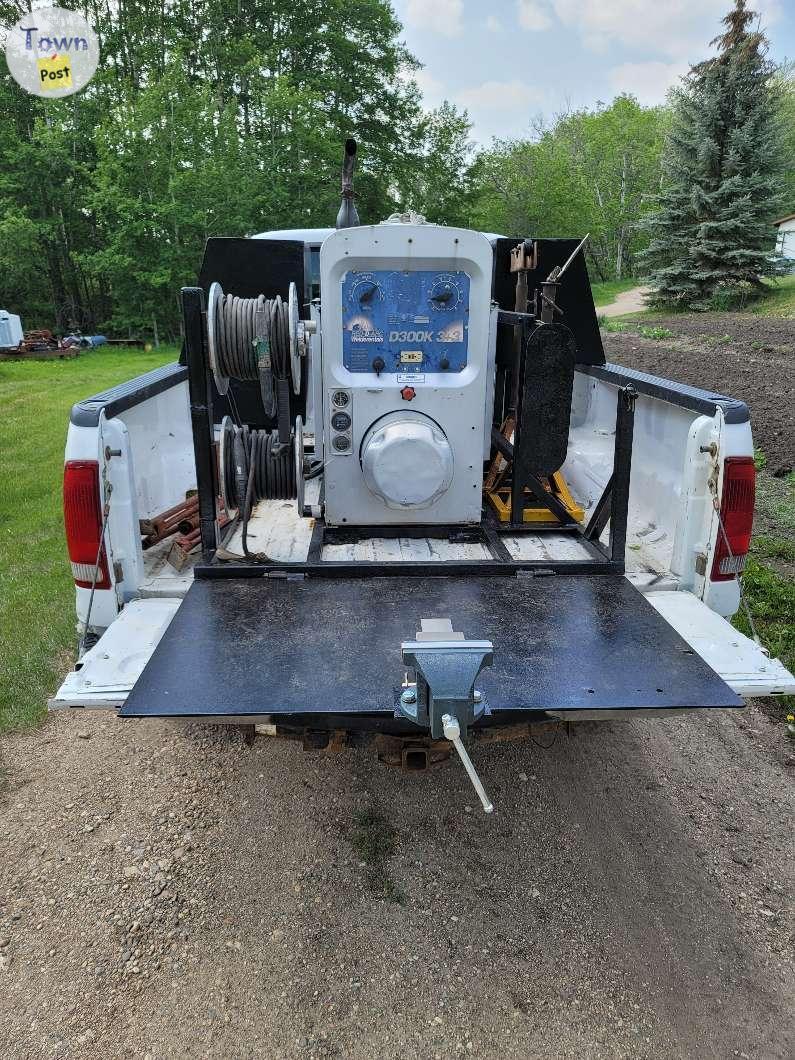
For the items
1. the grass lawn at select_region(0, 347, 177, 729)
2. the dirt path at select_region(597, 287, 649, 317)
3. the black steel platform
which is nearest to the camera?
the black steel platform

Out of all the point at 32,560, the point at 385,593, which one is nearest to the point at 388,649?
the point at 385,593

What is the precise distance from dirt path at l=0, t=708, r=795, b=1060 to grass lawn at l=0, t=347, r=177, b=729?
54cm

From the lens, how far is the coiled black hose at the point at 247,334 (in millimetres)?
3016

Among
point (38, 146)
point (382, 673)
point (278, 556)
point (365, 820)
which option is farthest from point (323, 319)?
point (38, 146)

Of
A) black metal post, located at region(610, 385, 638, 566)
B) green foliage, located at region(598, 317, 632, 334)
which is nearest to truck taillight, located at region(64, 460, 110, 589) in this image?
black metal post, located at region(610, 385, 638, 566)

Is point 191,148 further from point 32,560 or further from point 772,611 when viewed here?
point 772,611

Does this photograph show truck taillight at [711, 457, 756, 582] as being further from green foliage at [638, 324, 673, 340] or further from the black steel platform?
green foliage at [638, 324, 673, 340]

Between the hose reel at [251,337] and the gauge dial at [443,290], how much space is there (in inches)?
23.3

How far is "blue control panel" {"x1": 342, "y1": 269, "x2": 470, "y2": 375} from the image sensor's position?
3260 millimetres

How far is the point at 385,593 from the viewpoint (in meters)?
2.93

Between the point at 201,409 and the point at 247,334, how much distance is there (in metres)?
0.35

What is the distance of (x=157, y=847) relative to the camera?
2980 mm

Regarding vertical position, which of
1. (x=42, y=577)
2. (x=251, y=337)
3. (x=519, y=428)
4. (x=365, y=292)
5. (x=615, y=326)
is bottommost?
(x=42, y=577)

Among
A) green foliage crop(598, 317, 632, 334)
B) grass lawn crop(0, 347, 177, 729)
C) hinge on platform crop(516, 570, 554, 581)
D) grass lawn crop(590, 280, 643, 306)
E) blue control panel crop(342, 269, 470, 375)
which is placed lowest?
grass lawn crop(0, 347, 177, 729)
